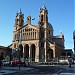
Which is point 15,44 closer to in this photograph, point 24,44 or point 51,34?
point 24,44

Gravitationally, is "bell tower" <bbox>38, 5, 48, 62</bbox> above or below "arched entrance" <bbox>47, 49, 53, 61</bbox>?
above

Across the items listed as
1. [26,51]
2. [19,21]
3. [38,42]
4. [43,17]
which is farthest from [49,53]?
[19,21]

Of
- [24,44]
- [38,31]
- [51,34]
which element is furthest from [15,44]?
[51,34]

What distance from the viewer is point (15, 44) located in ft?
337

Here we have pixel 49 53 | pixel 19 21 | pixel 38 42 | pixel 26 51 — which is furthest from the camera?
pixel 19 21

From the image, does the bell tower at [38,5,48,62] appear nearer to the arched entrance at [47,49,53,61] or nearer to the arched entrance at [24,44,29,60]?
the arched entrance at [47,49,53,61]

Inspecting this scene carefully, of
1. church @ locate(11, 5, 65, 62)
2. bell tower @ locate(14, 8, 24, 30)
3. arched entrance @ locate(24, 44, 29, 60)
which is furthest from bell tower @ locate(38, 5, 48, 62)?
bell tower @ locate(14, 8, 24, 30)

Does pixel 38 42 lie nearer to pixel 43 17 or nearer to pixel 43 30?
pixel 43 30

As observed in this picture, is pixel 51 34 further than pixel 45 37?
Yes

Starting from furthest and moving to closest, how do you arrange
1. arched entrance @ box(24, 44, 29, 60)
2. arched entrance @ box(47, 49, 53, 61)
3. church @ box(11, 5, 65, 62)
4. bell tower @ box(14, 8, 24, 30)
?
bell tower @ box(14, 8, 24, 30) → arched entrance @ box(24, 44, 29, 60) → arched entrance @ box(47, 49, 53, 61) → church @ box(11, 5, 65, 62)

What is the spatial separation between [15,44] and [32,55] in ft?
27.6

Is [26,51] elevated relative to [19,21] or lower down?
lower down

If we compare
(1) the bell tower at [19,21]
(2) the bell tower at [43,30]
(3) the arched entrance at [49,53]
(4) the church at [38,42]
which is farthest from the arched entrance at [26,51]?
(1) the bell tower at [19,21]

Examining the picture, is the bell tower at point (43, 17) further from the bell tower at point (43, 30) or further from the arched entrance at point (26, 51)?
the arched entrance at point (26, 51)
